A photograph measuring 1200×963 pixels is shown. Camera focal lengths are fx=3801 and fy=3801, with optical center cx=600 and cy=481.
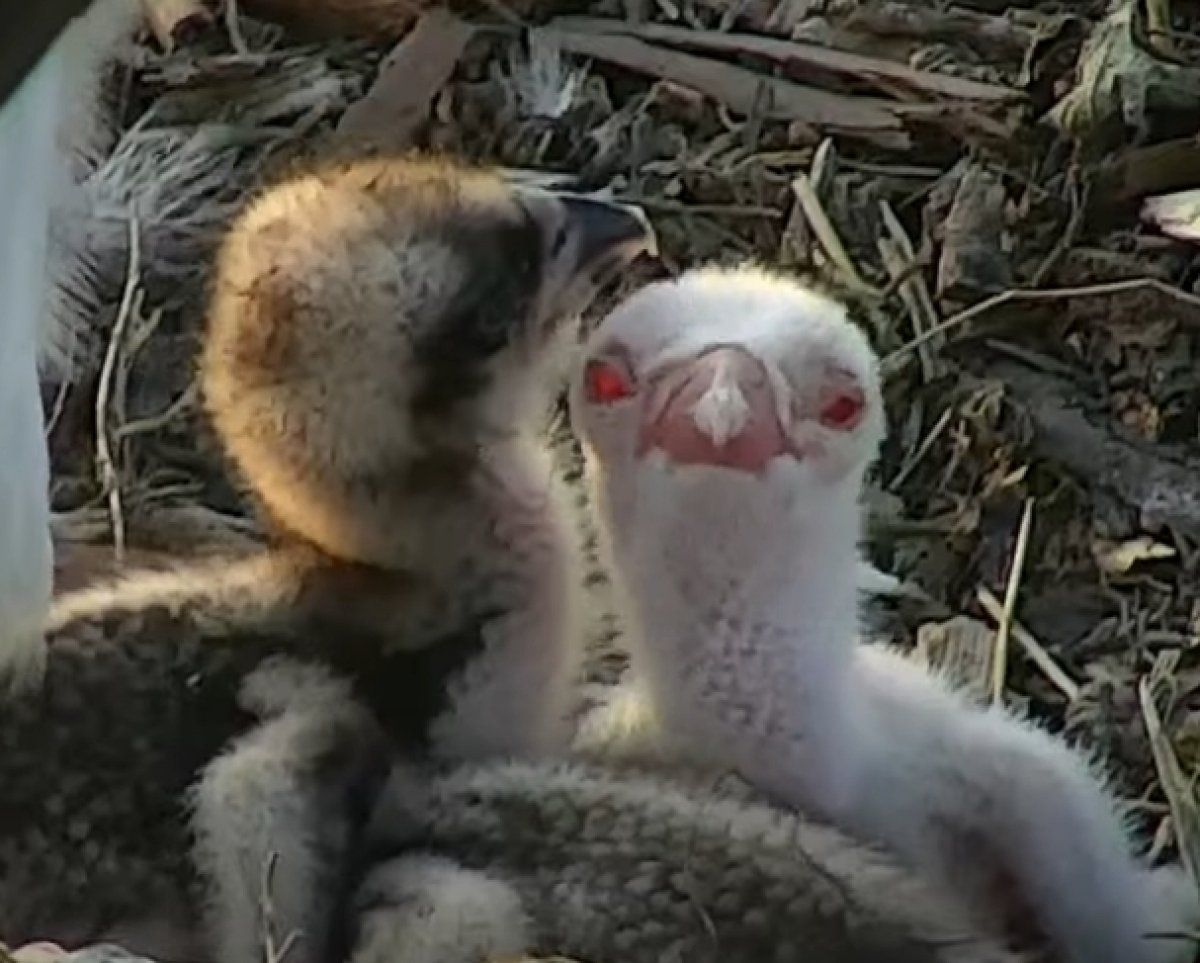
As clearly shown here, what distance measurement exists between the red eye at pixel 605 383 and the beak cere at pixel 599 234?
2.4 inches

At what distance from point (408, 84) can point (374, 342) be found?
54 cm

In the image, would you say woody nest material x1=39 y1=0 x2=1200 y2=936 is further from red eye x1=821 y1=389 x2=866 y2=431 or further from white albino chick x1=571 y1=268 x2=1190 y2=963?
red eye x1=821 y1=389 x2=866 y2=431

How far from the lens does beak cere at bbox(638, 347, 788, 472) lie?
1.52m

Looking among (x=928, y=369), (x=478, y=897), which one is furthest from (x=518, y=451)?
(x=928, y=369)

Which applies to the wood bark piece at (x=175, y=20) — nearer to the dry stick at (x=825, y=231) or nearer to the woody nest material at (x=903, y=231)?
the woody nest material at (x=903, y=231)

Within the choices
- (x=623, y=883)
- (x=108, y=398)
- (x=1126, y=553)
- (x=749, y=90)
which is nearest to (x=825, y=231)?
(x=749, y=90)

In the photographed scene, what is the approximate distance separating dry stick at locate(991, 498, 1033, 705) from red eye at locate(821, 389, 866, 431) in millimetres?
180

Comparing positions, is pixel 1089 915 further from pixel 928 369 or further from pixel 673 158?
pixel 673 158

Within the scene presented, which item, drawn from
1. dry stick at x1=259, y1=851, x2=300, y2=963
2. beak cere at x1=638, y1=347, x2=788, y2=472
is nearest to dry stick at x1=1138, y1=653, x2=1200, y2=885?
beak cere at x1=638, y1=347, x2=788, y2=472

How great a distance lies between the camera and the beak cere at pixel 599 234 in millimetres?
1615

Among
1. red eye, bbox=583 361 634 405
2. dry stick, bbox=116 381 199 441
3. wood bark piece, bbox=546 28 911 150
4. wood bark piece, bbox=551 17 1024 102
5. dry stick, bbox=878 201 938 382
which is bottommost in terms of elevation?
dry stick, bbox=116 381 199 441

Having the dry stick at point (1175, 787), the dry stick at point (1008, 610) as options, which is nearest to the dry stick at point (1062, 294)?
the dry stick at point (1008, 610)

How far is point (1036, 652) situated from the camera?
1.73 meters

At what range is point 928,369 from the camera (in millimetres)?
1877
